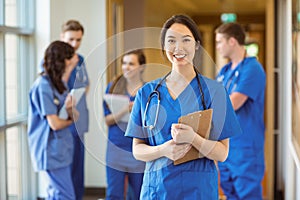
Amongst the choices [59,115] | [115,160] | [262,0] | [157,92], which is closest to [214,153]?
[157,92]

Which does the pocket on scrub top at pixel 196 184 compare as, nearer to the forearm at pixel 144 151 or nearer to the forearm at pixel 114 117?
the forearm at pixel 144 151

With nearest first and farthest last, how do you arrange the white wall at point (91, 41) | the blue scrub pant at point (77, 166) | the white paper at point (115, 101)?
the white wall at point (91, 41)
the white paper at point (115, 101)
the blue scrub pant at point (77, 166)

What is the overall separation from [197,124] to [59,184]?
152 centimetres

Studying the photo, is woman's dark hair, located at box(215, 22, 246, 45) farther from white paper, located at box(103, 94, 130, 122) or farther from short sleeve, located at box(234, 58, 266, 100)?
white paper, located at box(103, 94, 130, 122)

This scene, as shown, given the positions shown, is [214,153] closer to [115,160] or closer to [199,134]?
[199,134]

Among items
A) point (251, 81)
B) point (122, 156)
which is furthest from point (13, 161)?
point (122, 156)

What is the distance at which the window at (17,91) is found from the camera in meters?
3.89

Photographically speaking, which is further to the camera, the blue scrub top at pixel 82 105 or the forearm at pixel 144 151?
the blue scrub top at pixel 82 105

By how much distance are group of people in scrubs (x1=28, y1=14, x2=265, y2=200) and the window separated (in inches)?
19.2

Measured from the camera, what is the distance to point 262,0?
8.14 meters

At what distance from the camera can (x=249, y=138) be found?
354 centimetres

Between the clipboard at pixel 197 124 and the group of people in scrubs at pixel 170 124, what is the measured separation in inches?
0.7

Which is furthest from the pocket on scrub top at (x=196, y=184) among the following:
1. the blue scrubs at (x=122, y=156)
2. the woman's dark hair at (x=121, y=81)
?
the woman's dark hair at (x=121, y=81)

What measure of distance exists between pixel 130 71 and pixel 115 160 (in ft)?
2.20
